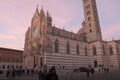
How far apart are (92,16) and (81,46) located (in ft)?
40.9

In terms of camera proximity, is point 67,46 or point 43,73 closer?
point 43,73

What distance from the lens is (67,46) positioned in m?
40.3

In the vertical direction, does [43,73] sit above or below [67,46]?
below

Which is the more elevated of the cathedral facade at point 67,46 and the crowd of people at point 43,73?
the cathedral facade at point 67,46

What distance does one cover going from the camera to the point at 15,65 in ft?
172

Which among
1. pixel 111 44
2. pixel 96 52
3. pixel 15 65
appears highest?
pixel 111 44

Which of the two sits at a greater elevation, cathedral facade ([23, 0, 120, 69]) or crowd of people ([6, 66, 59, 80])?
cathedral facade ([23, 0, 120, 69])

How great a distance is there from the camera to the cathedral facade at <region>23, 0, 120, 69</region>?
115 ft

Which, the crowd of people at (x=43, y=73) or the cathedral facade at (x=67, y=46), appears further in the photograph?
the cathedral facade at (x=67, y=46)

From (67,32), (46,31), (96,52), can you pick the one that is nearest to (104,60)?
(96,52)

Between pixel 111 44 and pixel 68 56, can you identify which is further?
pixel 111 44

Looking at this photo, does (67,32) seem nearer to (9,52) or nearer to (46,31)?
(46,31)

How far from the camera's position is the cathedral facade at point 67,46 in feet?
115

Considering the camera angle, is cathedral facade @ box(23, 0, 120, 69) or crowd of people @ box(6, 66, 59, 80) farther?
cathedral facade @ box(23, 0, 120, 69)
